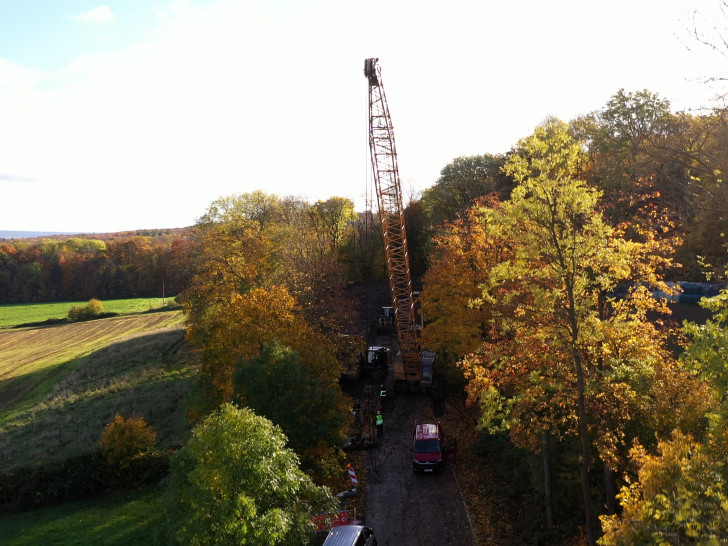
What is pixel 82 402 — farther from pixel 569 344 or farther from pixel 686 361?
pixel 686 361

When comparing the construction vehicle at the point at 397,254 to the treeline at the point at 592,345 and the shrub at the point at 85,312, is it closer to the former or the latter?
the treeline at the point at 592,345

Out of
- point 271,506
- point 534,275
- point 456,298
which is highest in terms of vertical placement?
point 534,275

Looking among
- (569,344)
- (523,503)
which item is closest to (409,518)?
(523,503)

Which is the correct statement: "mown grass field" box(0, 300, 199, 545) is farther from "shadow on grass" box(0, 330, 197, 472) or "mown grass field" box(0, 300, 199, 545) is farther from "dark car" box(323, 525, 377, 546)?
"dark car" box(323, 525, 377, 546)

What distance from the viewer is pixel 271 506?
10.7 meters

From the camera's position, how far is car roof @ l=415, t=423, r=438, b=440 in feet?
63.4

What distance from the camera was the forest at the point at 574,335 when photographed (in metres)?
8.12

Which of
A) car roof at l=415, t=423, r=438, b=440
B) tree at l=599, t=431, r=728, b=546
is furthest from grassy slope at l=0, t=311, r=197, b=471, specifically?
tree at l=599, t=431, r=728, b=546

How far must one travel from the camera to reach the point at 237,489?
34.1 feet

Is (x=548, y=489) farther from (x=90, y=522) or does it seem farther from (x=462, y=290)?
(x=90, y=522)

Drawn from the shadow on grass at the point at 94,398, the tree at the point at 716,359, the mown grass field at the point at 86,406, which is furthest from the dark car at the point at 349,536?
the shadow on grass at the point at 94,398

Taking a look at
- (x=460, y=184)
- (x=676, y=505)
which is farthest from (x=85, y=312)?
(x=676, y=505)

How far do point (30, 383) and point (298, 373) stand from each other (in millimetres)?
37467

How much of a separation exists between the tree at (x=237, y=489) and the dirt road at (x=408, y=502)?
15.1 feet
